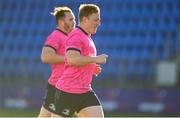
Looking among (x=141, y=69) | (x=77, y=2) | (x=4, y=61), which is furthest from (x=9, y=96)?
(x=77, y=2)

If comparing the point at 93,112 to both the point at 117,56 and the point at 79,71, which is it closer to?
the point at 79,71

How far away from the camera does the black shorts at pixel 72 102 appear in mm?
8047

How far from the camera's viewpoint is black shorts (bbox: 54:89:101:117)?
805cm

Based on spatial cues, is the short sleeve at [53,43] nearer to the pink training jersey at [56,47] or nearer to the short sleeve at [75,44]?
the pink training jersey at [56,47]

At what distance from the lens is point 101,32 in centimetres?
2177

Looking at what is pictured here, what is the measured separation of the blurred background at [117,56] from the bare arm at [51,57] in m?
7.82

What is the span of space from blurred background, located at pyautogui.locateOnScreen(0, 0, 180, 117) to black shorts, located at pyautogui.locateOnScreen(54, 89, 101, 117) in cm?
888

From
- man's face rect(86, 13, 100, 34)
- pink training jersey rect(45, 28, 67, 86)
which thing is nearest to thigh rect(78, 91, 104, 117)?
man's face rect(86, 13, 100, 34)

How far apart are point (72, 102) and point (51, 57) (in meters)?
1.24

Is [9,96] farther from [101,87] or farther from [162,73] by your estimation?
[162,73]

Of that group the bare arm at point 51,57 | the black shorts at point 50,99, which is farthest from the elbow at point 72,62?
the black shorts at point 50,99

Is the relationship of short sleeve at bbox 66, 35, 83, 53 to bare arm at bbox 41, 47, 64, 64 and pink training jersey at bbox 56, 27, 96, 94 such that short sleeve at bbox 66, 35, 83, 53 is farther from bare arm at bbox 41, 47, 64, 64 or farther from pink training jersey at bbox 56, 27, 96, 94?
bare arm at bbox 41, 47, 64, 64

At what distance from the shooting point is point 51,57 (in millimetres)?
9133

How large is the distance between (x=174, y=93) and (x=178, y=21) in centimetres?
438
